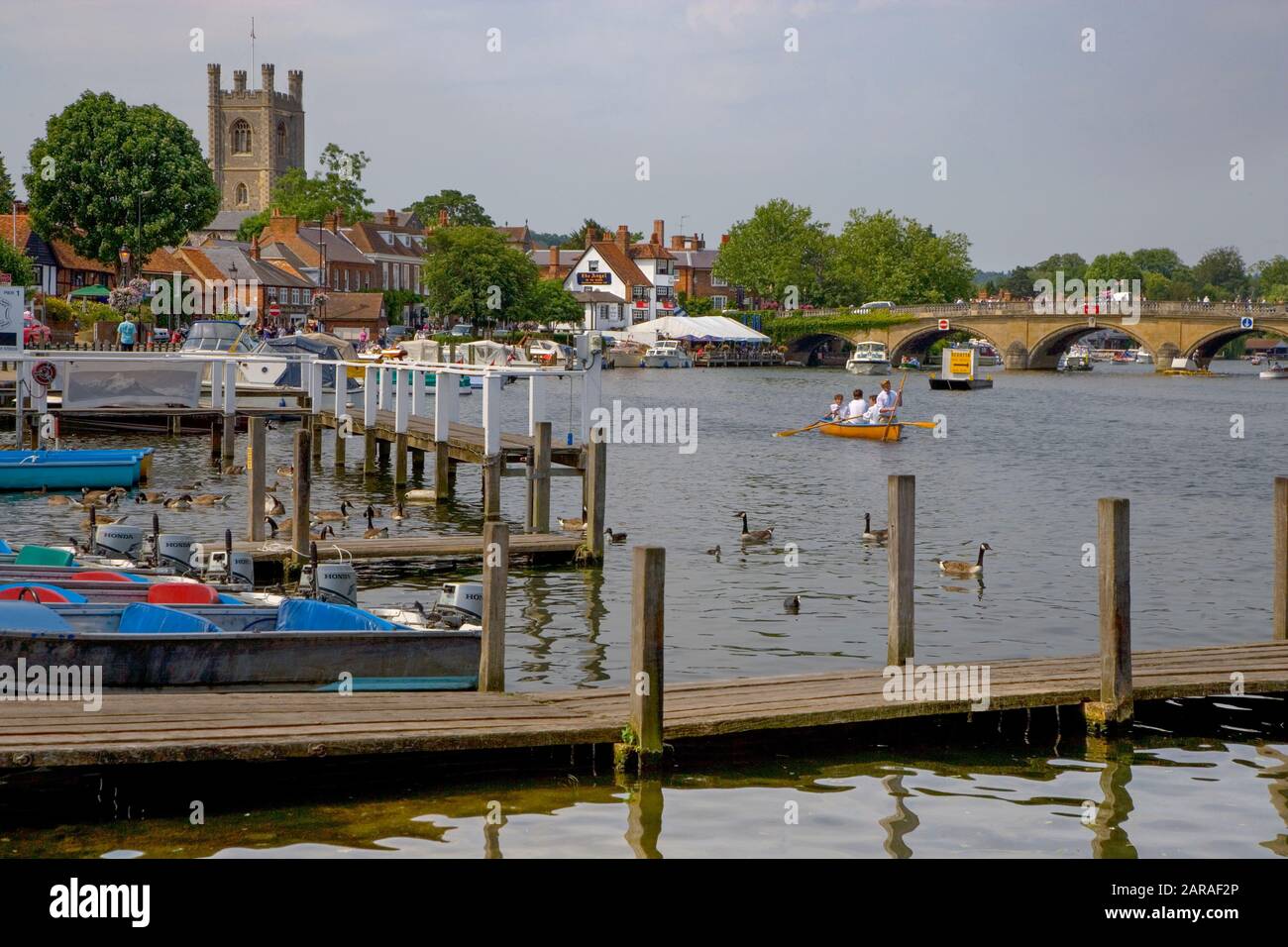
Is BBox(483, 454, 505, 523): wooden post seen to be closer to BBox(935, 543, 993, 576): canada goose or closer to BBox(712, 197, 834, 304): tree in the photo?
BBox(935, 543, 993, 576): canada goose

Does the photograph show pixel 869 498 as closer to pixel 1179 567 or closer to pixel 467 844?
pixel 1179 567

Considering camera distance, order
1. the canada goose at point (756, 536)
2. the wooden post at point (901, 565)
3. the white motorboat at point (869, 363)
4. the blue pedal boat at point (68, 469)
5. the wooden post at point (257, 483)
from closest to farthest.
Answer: the wooden post at point (901, 565), the wooden post at point (257, 483), the canada goose at point (756, 536), the blue pedal boat at point (68, 469), the white motorboat at point (869, 363)

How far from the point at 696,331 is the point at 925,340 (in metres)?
20.6

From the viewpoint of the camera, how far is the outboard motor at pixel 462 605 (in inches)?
615

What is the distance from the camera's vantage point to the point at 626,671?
17.0 meters

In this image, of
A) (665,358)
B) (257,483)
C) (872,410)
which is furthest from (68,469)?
(665,358)

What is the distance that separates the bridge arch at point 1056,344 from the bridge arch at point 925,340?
1.89 meters

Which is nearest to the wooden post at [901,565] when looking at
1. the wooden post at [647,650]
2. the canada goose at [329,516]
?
the wooden post at [647,650]

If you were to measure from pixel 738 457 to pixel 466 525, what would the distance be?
63.0 feet

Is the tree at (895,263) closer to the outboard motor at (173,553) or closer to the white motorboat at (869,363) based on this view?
the white motorboat at (869,363)

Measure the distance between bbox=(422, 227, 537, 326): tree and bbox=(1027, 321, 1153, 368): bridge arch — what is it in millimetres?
→ 41842

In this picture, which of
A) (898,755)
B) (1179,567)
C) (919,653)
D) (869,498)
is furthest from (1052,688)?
(869,498)

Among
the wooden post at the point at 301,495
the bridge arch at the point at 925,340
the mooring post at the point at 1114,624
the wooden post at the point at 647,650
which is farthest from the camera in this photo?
the bridge arch at the point at 925,340

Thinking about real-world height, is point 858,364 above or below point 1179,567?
above
